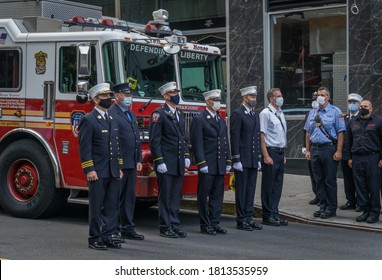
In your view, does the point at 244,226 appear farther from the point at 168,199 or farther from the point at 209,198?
the point at 168,199

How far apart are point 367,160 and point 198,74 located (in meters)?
2.97

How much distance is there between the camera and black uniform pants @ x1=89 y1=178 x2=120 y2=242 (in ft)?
32.3

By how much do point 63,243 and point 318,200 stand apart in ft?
16.9

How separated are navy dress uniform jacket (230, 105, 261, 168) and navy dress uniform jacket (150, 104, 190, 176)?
948 mm

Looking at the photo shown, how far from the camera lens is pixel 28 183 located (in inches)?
488

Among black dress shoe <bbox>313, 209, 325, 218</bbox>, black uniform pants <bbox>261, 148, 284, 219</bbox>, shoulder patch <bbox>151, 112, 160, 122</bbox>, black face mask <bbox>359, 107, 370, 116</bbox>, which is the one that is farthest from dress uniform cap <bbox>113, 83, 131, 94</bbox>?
black dress shoe <bbox>313, 209, 325, 218</bbox>

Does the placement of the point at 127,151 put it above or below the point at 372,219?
above

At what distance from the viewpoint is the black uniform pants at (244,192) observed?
11.9 m

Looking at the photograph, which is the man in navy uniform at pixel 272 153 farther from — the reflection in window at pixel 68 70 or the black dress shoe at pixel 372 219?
the reflection in window at pixel 68 70

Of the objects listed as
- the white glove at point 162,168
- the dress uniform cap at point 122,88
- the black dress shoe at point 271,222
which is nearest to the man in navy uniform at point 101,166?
the dress uniform cap at point 122,88

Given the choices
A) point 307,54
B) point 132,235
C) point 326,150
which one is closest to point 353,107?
point 326,150

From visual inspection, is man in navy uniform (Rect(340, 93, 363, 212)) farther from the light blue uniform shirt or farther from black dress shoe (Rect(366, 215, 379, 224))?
black dress shoe (Rect(366, 215, 379, 224))

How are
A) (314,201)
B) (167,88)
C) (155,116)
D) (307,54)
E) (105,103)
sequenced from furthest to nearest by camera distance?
(307,54) < (314,201) < (167,88) < (155,116) < (105,103)

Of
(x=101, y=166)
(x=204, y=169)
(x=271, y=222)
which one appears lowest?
(x=271, y=222)
